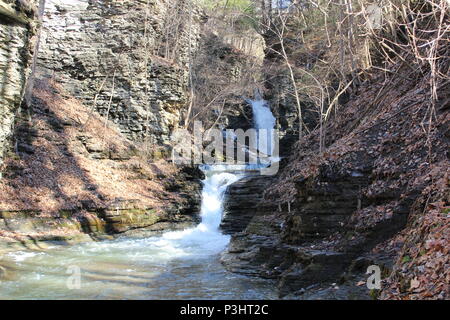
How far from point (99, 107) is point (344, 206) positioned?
15365 mm

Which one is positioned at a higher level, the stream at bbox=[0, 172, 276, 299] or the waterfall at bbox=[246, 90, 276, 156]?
the waterfall at bbox=[246, 90, 276, 156]

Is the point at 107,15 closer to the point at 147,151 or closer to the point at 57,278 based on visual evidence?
the point at 147,151

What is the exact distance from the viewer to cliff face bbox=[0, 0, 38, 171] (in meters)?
8.70

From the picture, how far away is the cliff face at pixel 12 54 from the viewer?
28.5 feet

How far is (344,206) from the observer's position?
7.98 m

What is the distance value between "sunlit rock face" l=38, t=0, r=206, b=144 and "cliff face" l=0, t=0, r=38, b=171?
1009 cm

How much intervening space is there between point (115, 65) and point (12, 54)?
11.3 metres

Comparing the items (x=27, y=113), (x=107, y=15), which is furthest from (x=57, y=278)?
(x=107, y=15)

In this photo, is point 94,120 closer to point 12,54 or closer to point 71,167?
point 71,167

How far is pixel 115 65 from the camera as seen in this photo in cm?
1998

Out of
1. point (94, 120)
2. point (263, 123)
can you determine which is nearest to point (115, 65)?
point (94, 120)

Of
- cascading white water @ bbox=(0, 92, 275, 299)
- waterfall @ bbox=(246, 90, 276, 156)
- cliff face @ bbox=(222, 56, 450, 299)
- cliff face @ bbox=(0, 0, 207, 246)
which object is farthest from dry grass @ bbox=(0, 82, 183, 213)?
waterfall @ bbox=(246, 90, 276, 156)

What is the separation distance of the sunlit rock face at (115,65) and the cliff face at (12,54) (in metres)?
10.1

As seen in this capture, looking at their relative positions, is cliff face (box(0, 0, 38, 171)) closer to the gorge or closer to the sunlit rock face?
the gorge
